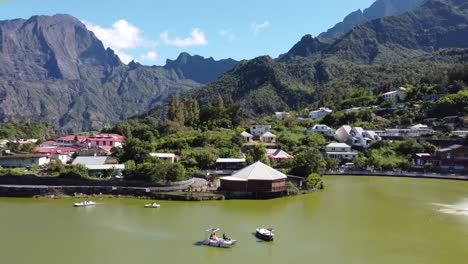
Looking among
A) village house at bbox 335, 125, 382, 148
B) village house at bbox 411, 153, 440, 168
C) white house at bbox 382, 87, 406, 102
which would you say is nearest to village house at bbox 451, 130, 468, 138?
village house at bbox 411, 153, 440, 168

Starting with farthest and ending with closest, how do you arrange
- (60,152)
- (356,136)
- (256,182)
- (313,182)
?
(356,136) < (60,152) < (313,182) < (256,182)

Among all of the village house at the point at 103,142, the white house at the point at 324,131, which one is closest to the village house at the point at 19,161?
the village house at the point at 103,142

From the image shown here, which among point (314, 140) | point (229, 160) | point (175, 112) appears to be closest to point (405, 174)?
point (314, 140)

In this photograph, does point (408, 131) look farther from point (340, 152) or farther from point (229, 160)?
point (229, 160)

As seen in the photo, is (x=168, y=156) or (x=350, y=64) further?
(x=350, y=64)

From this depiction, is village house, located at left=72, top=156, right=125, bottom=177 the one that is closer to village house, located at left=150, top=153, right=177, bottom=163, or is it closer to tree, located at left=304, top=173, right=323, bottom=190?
village house, located at left=150, top=153, right=177, bottom=163

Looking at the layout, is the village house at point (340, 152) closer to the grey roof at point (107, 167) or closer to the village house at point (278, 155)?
the village house at point (278, 155)
